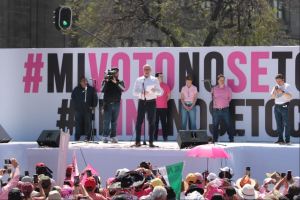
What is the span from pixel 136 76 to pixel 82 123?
1.85m

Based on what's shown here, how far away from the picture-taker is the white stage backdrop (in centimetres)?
2119

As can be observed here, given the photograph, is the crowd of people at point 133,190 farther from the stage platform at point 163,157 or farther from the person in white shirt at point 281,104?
the person in white shirt at point 281,104

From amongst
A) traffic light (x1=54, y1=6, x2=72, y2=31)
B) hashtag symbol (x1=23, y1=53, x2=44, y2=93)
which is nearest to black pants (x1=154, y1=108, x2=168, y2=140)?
hashtag symbol (x1=23, y1=53, x2=44, y2=93)

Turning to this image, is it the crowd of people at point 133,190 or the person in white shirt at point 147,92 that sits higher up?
the person in white shirt at point 147,92

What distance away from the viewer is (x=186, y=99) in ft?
68.9

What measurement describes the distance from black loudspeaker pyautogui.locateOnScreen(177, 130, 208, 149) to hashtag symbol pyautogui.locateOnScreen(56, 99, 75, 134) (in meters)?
4.41

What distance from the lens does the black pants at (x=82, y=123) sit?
2139 cm

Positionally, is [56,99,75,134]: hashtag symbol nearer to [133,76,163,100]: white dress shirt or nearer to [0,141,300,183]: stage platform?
[0,141,300,183]: stage platform

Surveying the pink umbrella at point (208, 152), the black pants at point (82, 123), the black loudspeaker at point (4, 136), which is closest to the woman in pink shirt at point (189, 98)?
the black pants at point (82, 123)

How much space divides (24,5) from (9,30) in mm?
1922

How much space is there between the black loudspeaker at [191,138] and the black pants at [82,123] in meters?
3.46

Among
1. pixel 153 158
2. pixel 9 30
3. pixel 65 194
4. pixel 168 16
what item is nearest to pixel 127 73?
pixel 153 158

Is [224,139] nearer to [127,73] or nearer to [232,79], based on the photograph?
[232,79]

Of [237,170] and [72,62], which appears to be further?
[72,62]
